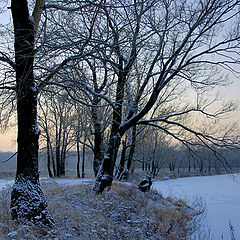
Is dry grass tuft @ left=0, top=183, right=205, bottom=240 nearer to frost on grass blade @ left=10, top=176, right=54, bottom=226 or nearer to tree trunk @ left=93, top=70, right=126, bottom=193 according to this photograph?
frost on grass blade @ left=10, top=176, right=54, bottom=226

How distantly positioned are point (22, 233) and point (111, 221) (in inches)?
108

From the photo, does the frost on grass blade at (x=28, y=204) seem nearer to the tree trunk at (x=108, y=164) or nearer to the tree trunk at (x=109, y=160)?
the tree trunk at (x=109, y=160)

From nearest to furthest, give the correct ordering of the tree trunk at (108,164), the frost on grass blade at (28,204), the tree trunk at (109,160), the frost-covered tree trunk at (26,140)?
the frost on grass blade at (28,204), the frost-covered tree trunk at (26,140), the tree trunk at (109,160), the tree trunk at (108,164)

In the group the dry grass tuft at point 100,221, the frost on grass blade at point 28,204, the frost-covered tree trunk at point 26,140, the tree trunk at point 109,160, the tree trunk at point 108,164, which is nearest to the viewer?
the dry grass tuft at point 100,221

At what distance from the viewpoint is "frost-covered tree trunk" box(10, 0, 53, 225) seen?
4918mm

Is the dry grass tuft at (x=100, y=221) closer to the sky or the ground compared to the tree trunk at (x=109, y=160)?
closer to the ground

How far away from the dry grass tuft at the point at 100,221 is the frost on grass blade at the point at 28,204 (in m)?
0.19

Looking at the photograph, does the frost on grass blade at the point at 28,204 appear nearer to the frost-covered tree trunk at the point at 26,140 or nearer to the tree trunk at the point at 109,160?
the frost-covered tree trunk at the point at 26,140

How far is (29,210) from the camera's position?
484 cm

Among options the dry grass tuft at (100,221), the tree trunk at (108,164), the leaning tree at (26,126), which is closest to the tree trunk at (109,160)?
the tree trunk at (108,164)

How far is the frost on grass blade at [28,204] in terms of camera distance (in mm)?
4812

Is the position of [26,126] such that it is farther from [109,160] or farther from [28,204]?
[109,160]

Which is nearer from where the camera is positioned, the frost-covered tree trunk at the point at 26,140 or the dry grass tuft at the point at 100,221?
the dry grass tuft at the point at 100,221

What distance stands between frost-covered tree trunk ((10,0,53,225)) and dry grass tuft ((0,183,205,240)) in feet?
1.21
